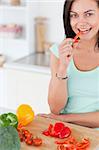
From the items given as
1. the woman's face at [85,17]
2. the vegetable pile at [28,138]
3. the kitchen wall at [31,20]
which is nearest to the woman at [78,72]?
the woman's face at [85,17]

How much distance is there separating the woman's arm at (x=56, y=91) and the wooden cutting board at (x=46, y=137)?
0.17 metres

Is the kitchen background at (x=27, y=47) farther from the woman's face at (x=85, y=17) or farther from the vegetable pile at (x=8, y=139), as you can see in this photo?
the vegetable pile at (x=8, y=139)

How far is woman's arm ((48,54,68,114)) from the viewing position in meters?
1.49

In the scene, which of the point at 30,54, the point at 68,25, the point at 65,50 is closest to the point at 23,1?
the point at 30,54

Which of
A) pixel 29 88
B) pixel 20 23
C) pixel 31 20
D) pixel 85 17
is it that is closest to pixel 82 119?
pixel 85 17

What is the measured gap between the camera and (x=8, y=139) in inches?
42.0

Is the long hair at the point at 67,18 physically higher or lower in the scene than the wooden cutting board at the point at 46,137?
higher

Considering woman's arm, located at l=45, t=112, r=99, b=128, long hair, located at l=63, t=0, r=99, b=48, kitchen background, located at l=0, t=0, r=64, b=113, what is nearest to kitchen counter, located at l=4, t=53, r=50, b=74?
kitchen background, located at l=0, t=0, r=64, b=113

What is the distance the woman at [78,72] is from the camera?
4.76 ft

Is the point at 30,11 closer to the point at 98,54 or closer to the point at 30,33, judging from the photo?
the point at 30,33

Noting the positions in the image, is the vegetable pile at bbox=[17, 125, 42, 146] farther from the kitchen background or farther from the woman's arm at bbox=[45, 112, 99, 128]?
the kitchen background

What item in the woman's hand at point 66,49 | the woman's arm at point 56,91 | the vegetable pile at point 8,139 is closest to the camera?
the vegetable pile at point 8,139

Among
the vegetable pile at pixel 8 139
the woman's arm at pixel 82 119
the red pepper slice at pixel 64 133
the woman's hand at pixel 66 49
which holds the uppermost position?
the woman's hand at pixel 66 49

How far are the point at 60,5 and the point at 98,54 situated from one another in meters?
1.19
